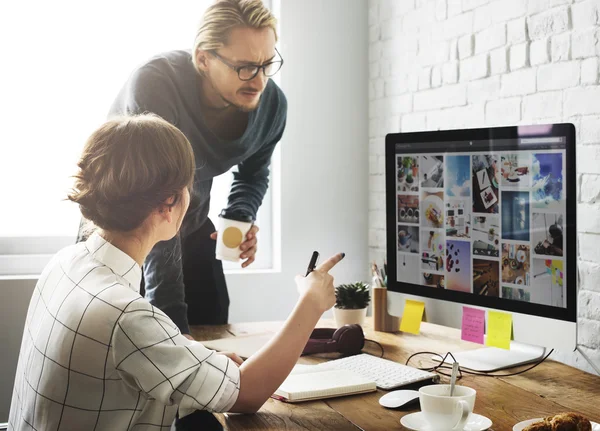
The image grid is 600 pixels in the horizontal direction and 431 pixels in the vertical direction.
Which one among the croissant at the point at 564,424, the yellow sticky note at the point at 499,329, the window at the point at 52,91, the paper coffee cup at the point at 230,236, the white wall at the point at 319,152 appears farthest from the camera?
the white wall at the point at 319,152

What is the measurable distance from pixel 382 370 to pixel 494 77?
106 centimetres

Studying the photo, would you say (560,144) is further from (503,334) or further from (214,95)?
(214,95)

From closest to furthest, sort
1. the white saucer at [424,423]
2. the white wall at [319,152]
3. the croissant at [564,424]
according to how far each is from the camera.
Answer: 1. the croissant at [564,424]
2. the white saucer at [424,423]
3. the white wall at [319,152]

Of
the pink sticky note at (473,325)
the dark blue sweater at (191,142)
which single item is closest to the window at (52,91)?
the dark blue sweater at (191,142)

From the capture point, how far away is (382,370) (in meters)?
1.56

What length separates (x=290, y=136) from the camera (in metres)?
2.84

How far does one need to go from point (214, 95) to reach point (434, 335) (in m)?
0.94

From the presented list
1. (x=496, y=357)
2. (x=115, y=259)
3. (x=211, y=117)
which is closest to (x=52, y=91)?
(x=211, y=117)

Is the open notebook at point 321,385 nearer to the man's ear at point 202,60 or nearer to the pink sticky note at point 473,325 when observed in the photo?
the pink sticky note at point 473,325

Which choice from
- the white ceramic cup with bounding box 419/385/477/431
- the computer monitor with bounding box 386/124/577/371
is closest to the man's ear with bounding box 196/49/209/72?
the computer monitor with bounding box 386/124/577/371

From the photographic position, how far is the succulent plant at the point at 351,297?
206 centimetres

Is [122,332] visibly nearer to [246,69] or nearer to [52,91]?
[246,69]

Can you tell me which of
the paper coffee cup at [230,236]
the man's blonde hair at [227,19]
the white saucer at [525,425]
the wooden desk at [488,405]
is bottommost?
the wooden desk at [488,405]

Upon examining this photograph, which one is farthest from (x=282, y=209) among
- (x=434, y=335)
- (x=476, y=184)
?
(x=476, y=184)
